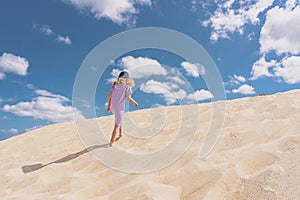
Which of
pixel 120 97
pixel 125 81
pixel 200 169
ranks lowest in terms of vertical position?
pixel 200 169

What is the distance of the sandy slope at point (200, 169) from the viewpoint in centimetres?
213

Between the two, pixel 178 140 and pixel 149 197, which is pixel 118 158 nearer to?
pixel 178 140

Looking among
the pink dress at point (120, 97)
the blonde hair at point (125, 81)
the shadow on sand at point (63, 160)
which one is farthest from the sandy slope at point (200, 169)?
the blonde hair at point (125, 81)

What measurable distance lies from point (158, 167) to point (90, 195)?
2.78 ft

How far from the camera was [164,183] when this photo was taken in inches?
103

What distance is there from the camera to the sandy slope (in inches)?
83.9

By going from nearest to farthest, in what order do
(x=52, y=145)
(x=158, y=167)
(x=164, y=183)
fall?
(x=164, y=183), (x=158, y=167), (x=52, y=145)

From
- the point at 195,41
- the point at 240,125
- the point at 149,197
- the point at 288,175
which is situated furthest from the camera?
the point at 195,41

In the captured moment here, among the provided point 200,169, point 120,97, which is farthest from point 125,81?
point 200,169

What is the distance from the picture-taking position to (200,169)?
261cm

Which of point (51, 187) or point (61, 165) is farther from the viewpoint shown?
point (61, 165)

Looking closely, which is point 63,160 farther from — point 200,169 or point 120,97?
point 200,169

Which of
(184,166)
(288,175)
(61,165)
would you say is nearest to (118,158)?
(61,165)

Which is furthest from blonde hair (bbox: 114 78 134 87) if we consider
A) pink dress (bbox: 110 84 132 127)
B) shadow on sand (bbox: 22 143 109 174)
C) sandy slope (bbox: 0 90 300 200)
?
shadow on sand (bbox: 22 143 109 174)
